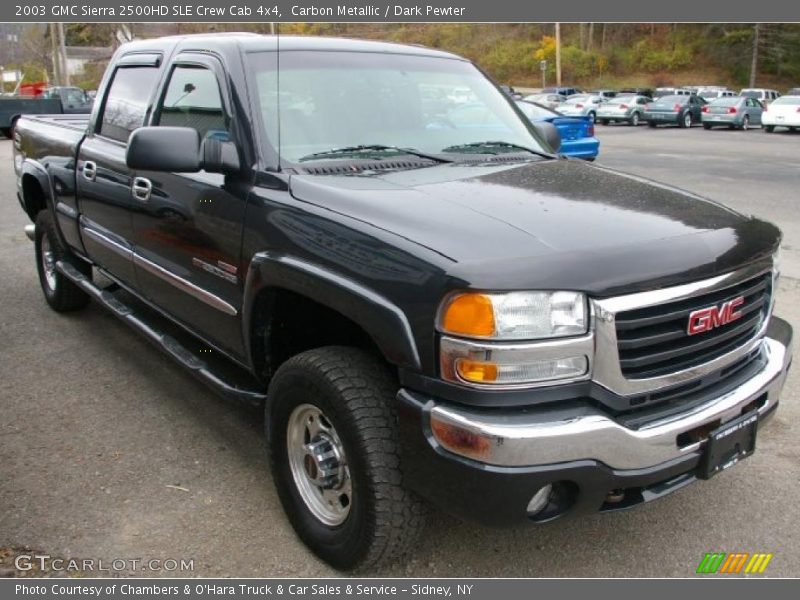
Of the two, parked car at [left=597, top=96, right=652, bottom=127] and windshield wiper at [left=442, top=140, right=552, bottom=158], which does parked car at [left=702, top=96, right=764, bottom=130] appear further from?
windshield wiper at [left=442, top=140, right=552, bottom=158]

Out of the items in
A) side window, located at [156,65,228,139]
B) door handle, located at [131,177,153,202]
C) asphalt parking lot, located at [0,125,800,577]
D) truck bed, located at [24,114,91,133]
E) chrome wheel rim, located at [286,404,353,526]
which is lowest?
asphalt parking lot, located at [0,125,800,577]

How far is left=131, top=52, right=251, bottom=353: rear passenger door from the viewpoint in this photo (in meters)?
3.25

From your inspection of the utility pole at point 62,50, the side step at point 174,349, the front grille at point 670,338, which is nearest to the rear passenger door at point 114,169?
the side step at point 174,349

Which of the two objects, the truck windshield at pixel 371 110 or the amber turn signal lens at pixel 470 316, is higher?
the truck windshield at pixel 371 110

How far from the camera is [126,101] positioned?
4473mm

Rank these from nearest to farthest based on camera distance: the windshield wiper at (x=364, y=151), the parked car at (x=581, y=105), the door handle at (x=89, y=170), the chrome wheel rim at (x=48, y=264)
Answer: the windshield wiper at (x=364, y=151) → the door handle at (x=89, y=170) → the chrome wheel rim at (x=48, y=264) → the parked car at (x=581, y=105)

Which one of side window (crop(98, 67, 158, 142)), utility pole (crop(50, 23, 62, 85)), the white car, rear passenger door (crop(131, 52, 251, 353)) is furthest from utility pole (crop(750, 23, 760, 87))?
rear passenger door (crop(131, 52, 251, 353))

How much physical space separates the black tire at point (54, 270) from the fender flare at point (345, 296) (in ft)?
9.90

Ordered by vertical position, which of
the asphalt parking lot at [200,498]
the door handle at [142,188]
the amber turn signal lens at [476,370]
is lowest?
the asphalt parking lot at [200,498]

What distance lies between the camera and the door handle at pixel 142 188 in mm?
3875

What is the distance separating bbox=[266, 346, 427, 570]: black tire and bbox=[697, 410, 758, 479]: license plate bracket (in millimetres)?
961

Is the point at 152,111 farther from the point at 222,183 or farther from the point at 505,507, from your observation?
the point at 505,507

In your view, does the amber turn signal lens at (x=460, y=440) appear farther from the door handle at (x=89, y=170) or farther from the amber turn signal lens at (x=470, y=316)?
the door handle at (x=89, y=170)

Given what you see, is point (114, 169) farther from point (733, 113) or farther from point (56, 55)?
point (56, 55)
